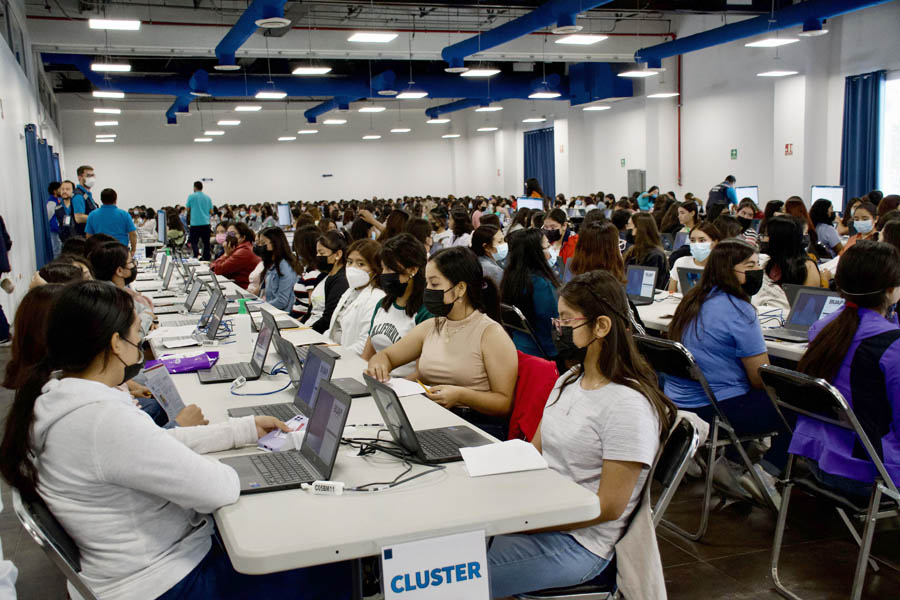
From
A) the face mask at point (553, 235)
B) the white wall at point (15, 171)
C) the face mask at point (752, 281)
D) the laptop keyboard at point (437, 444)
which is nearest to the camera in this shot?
the laptop keyboard at point (437, 444)

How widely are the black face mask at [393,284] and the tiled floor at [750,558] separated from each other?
60.2 inches

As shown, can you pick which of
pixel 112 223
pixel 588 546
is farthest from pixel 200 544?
pixel 112 223

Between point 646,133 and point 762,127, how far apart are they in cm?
286

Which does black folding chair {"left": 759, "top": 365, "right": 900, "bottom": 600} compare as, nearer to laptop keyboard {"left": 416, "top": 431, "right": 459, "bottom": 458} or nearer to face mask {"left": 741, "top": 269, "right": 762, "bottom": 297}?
face mask {"left": 741, "top": 269, "right": 762, "bottom": 297}

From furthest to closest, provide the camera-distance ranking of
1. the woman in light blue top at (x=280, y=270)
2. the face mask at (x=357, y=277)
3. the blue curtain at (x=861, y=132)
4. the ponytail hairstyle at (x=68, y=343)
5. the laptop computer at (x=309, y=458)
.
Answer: the blue curtain at (x=861, y=132), the woman in light blue top at (x=280, y=270), the face mask at (x=357, y=277), the laptop computer at (x=309, y=458), the ponytail hairstyle at (x=68, y=343)

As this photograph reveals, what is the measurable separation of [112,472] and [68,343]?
1.11 ft

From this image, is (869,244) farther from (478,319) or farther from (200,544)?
(200,544)

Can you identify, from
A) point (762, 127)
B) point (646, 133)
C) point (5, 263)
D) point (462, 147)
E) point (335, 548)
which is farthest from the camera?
point (462, 147)

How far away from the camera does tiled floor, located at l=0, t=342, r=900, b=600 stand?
2777 mm

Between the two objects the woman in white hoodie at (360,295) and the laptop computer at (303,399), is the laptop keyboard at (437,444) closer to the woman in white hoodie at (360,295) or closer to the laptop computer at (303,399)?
the laptop computer at (303,399)

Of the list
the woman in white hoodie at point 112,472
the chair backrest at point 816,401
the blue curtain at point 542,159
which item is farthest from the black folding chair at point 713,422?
the blue curtain at point 542,159

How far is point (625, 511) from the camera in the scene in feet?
6.64

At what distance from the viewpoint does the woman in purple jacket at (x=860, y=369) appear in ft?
8.27

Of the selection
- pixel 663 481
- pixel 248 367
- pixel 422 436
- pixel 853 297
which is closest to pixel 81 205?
pixel 248 367
